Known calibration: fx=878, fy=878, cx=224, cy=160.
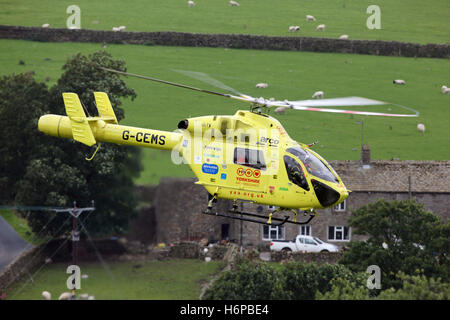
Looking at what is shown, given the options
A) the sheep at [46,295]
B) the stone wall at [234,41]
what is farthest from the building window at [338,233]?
the stone wall at [234,41]

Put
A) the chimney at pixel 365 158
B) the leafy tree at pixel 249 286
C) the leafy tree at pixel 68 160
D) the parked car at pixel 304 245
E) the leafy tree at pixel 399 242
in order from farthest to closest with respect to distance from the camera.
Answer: the chimney at pixel 365 158 → the parked car at pixel 304 245 → the leafy tree at pixel 68 160 → the leafy tree at pixel 399 242 → the leafy tree at pixel 249 286

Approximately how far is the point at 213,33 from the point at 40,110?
92.9ft

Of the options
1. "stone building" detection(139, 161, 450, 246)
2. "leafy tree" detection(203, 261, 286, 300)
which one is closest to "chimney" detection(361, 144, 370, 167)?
"stone building" detection(139, 161, 450, 246)

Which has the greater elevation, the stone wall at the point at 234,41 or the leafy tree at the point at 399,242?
the stone wall at the point at 234,41

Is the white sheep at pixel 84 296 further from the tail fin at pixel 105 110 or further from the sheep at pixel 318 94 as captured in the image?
the sheep at pixel 318 94

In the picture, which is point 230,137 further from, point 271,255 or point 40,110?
point 40,110

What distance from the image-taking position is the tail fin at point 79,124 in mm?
44531

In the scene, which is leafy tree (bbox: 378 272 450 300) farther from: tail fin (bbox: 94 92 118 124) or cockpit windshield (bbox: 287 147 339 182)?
tail fin (bbox: 94 92 118 124)

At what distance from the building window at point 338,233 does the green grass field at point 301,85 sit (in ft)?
22.8

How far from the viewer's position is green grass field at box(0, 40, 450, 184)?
267 ft

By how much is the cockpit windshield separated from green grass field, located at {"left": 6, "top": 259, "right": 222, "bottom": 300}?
22186 mm
